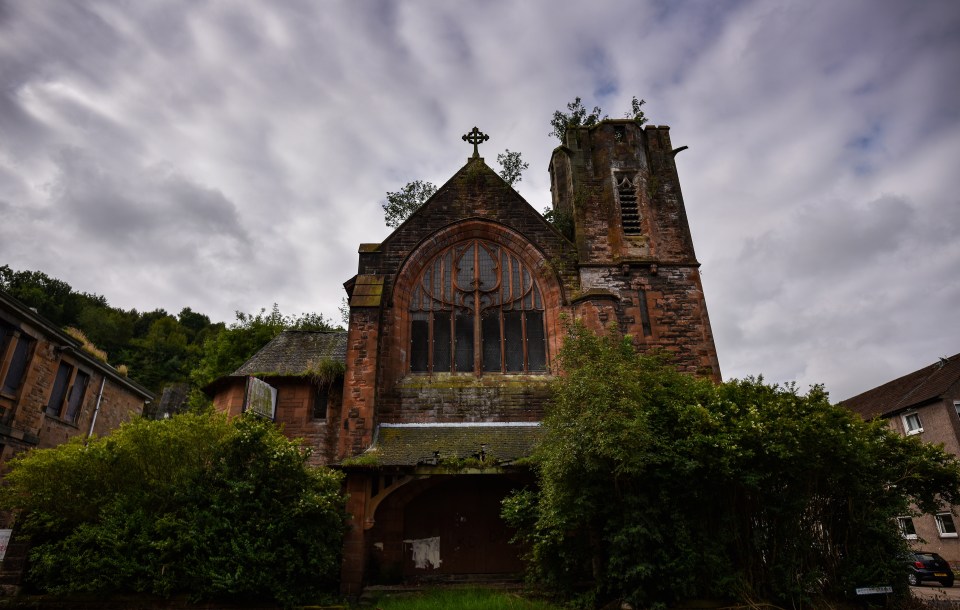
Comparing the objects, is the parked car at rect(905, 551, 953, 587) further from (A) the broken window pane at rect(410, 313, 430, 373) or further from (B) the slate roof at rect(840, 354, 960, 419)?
(A) the broken window pane at rect(410, 313, 430, 373)

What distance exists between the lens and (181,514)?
1009 centimetres

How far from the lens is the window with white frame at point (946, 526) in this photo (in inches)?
918

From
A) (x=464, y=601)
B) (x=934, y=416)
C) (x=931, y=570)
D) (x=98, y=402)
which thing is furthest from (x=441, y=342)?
(x=934, y=416)

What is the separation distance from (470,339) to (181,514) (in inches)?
311

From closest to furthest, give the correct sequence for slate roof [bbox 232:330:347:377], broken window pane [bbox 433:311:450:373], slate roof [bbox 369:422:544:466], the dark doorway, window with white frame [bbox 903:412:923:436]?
slate roof [bbox 369:422:544:466]
the dark doorway
broken window pane [bbox 433:311:450:373]
slate roof [bbox 232:330:347:377]
window with white frame [bbox 903:412:923:436]

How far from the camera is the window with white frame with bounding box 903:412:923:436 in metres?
25.8

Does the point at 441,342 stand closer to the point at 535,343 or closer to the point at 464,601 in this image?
the point at 535,343

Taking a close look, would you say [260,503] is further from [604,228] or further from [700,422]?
[604,228]

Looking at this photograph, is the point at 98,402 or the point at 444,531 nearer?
the point at 444,531

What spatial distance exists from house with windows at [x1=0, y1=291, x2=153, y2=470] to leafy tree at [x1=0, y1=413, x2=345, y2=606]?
699cm

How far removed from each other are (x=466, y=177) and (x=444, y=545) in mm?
10232

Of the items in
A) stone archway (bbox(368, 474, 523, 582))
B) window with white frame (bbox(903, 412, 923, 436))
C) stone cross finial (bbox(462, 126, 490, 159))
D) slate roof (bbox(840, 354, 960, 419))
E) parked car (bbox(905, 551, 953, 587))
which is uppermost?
stone cross finial (bbox(462, 126, 490, 159))

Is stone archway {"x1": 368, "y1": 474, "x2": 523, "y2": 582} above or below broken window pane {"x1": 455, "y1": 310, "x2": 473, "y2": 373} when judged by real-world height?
below

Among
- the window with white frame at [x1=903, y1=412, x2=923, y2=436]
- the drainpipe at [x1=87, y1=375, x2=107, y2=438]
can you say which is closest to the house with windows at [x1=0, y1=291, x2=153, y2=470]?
the drainpipe at [x1=87, y1=375, x2=107, y2=438]
